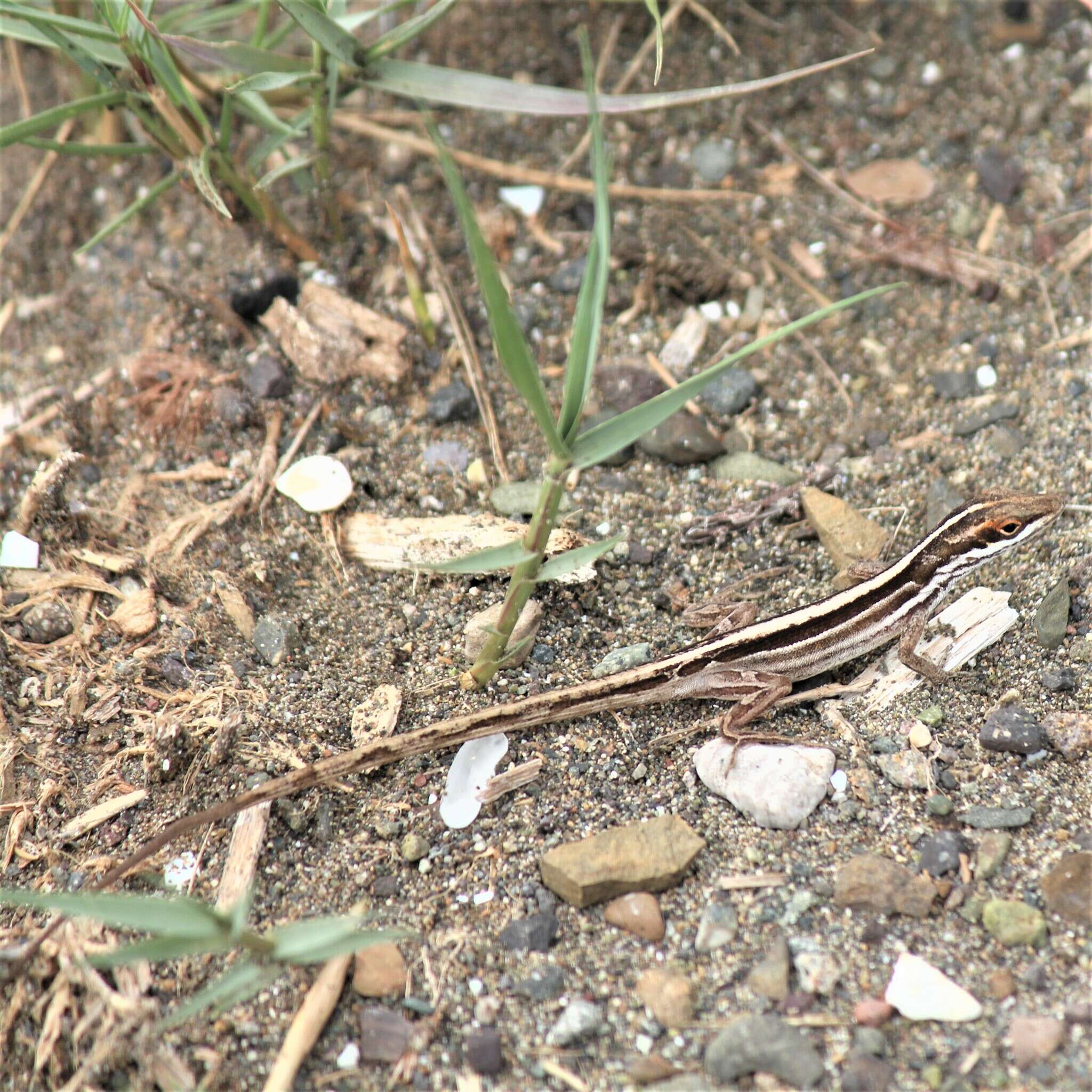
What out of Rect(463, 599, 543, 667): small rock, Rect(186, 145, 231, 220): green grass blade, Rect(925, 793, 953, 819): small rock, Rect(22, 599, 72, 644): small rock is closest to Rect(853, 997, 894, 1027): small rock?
Rect(925, 793, 953, 819): small rock

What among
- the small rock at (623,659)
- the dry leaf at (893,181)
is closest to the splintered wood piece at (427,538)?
the small rock at (623,659)

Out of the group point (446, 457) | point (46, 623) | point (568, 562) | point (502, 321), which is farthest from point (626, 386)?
point (46, 623)

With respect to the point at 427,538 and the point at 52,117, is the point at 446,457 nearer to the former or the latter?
the point at 427,538

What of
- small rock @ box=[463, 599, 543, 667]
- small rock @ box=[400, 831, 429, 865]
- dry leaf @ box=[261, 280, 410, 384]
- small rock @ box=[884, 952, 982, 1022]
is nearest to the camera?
small rock @ box=[884, 952, 982, 1022]

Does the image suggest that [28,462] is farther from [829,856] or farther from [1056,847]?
[1056,847]

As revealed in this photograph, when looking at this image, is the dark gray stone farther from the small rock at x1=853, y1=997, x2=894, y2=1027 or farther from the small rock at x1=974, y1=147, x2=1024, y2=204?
the small rock at x1=974, y1=147, x2=1024, y2=204
